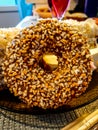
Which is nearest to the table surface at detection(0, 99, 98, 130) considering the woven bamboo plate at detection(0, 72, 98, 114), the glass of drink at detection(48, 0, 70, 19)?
the woven bamboo plate at detection(0, 72, 98, 114)

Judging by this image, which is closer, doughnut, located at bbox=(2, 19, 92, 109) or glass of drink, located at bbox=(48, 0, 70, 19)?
doughnut, located at bbox=(2, 19, 92, 109)

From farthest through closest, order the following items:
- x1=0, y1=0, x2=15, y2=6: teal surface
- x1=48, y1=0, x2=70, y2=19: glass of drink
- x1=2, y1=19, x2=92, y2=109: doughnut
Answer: x1=0, y1=0, x2=15, y2=6: teal surface → x1=48, y1=0, x2=70, y2=19: glass of drink → x1=2, y1=19, x2=92, y2=109: doughnut

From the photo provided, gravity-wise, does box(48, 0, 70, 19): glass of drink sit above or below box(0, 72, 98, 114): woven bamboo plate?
above

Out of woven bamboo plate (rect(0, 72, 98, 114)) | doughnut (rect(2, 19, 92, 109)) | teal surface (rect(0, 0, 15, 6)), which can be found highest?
doughnut (rect(2, 19, 92, 109))

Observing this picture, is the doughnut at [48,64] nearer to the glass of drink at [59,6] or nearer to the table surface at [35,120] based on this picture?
the table surface at [35,120]

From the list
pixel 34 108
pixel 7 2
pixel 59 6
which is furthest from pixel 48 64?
pixel 7 2

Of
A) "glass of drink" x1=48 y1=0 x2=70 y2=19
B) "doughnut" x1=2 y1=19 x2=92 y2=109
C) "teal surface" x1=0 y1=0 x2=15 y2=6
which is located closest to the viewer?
"doughnut" x1=2 y1=19 x2=92 y2=109

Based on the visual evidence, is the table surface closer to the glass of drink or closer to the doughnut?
the doughnut

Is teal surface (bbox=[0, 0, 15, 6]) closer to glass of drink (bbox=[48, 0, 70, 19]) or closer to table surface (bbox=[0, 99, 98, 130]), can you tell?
glass of drink (bbox=[48, 0, 70, 19])

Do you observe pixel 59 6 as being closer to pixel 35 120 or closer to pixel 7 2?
pixel 35 120
